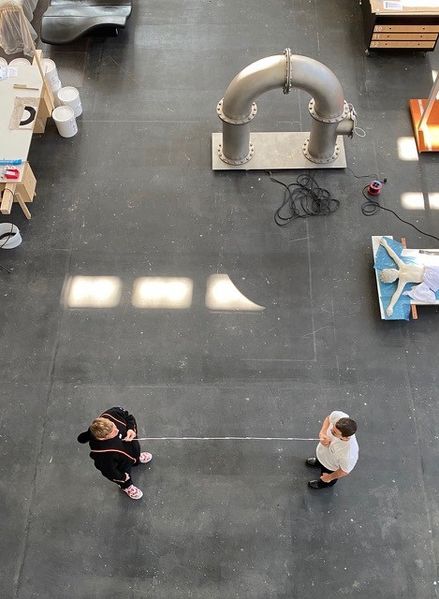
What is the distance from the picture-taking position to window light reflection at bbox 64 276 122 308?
5348mm

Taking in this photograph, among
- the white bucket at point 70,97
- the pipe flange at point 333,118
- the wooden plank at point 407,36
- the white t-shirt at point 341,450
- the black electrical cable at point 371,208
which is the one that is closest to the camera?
the white t-shirt at point 341,450

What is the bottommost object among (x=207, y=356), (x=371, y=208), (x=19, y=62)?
(x=207, y=356)

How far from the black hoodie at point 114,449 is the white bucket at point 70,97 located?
3.82m

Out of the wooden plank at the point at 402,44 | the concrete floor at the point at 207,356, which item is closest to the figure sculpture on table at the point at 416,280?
the concrete floor at the point at 207,356

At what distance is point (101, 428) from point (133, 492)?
1.13 m

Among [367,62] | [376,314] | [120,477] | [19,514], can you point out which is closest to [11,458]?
[19,514]

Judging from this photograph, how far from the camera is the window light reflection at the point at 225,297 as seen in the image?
5.31m

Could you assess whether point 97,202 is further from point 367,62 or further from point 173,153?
point 367,62

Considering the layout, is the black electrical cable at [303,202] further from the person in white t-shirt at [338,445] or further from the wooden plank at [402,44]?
the person in white t-shirt at [338,445]

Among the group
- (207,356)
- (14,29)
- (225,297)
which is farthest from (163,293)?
(14,29)

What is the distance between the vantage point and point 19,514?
451cm

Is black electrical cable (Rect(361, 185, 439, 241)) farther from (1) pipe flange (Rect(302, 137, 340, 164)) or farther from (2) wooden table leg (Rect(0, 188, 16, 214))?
(2) wooden table leg (Rect(0, 188, 16, 214))

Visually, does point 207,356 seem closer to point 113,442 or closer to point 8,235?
point 113,442

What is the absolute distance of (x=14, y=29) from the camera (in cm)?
616
